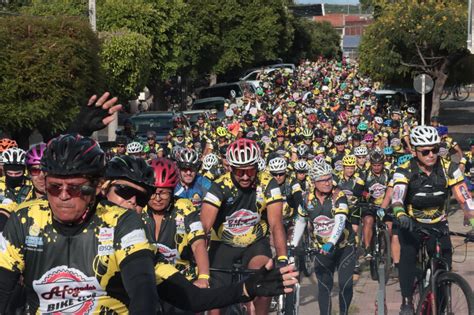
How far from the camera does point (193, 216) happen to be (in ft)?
26.2

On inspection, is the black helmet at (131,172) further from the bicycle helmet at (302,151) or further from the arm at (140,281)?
the bicycle helmet at (302,151)

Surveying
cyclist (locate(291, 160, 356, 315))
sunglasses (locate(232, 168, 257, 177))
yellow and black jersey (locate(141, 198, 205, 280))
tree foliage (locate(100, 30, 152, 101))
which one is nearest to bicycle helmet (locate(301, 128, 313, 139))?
cyclist (locate(291, 160, 356, 315))

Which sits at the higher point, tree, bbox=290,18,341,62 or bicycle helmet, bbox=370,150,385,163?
bicycle helmet, bbox=370,150,385,163

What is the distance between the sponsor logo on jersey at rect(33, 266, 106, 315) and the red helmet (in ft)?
11.4

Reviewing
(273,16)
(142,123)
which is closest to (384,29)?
(142,123)

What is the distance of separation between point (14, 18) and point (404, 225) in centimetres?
2075

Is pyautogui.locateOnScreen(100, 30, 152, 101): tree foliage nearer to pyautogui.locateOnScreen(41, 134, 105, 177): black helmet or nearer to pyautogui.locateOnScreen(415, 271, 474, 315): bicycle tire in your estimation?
pyautogui.locateOnScreen(415, 271, 474, 315): bicycle tire

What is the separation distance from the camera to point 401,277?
390 inches

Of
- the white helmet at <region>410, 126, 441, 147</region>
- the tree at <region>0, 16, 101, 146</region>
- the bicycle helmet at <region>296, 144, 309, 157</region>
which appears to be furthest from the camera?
the tree at <region>0, 16, 101, 146</region>

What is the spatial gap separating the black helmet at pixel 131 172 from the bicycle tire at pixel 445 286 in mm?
3953

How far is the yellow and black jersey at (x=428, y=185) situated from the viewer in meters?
9.64

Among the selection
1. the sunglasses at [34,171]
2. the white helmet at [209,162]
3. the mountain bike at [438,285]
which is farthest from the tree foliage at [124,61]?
the sunglasses at [34,171]

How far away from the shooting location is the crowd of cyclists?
4160 millimetres

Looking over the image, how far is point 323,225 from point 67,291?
724 centimetres
